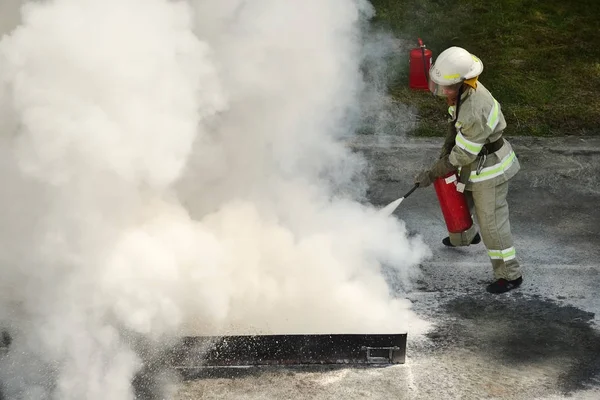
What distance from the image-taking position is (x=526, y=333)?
4441mm

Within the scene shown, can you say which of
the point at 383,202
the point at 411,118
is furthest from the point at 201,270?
the point at 411,118

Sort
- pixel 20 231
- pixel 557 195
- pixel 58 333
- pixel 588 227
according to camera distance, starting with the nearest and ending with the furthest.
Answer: pixel 58 333 → pixel 20 231 → pixel 588 227 → pixel 557 195

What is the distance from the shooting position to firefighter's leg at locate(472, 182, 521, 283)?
471cm

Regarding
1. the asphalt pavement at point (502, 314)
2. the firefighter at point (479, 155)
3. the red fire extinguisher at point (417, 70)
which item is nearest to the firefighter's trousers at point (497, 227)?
the firefighter at point (479, 155)

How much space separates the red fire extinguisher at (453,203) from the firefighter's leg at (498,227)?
99 mm

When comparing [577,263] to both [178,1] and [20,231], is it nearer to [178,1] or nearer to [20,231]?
[178,1]

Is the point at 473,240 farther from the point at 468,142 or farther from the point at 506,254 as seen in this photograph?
the point at 468,142

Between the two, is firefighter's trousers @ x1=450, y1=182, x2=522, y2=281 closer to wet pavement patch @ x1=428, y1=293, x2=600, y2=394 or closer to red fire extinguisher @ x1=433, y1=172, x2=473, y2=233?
red fire extinguisher @ x1=433, y1=172, x2=473, y2=233

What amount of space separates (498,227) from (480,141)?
0.61m

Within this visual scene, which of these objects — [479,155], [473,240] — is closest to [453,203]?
[479,155]

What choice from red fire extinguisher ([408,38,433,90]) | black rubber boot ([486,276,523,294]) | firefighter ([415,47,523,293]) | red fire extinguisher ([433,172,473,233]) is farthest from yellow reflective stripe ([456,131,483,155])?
red fire extinguisher ([408,38,433,90])

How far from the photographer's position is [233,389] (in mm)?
3951

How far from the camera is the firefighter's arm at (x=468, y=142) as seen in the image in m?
4.49

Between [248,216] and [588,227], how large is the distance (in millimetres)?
2738
